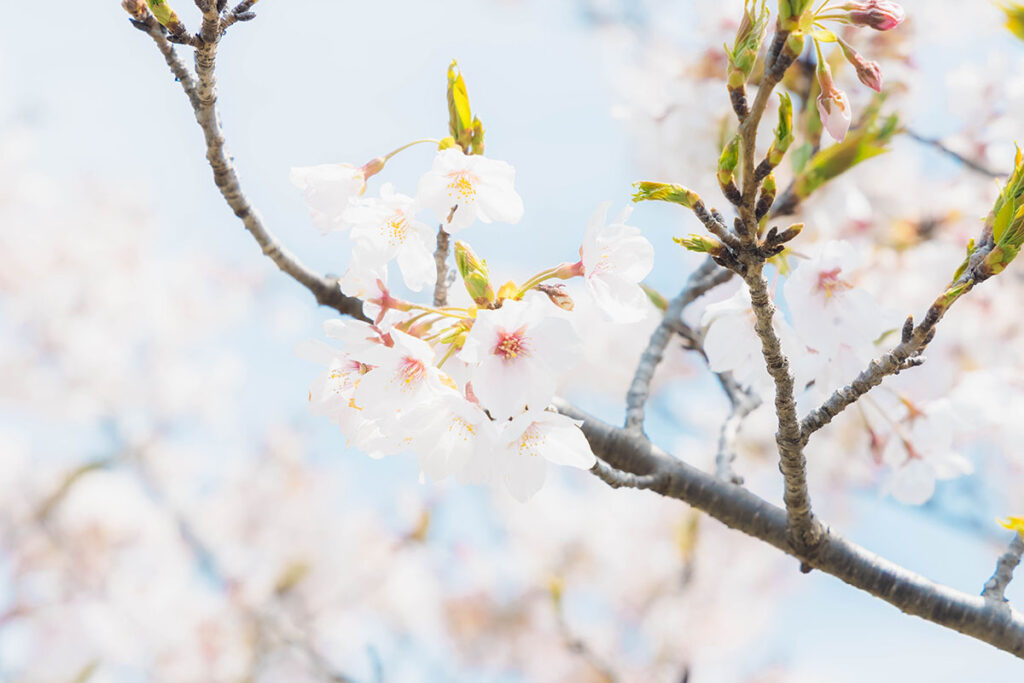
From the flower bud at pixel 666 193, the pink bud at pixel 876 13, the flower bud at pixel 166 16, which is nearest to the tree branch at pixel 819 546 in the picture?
the flower bud at pixel 666 193

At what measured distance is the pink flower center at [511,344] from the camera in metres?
0.88

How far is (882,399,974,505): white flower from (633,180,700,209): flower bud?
40.7 inches

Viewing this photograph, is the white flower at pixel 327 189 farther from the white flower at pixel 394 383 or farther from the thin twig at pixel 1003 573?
the thin twig at pixel 1003 573

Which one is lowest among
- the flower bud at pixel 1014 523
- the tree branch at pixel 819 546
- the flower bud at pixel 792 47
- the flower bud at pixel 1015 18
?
the tree branch at pixel 819 546

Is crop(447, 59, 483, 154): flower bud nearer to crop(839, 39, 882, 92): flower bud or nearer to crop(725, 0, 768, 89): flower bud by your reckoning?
crop(725, 0, 768, 89): flower bud

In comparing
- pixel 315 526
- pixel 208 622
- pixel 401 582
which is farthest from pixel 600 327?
pixel 315 526

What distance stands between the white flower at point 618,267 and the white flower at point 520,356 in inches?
5.1

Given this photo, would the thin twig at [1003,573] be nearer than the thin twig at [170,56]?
No

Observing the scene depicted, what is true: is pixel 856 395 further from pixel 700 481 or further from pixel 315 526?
pixel 315 526

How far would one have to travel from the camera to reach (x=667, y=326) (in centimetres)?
157

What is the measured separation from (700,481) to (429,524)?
167 centimetres

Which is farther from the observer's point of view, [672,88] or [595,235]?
[672,88]

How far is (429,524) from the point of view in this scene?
9.00 feet

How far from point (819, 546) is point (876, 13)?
0.82 metres
